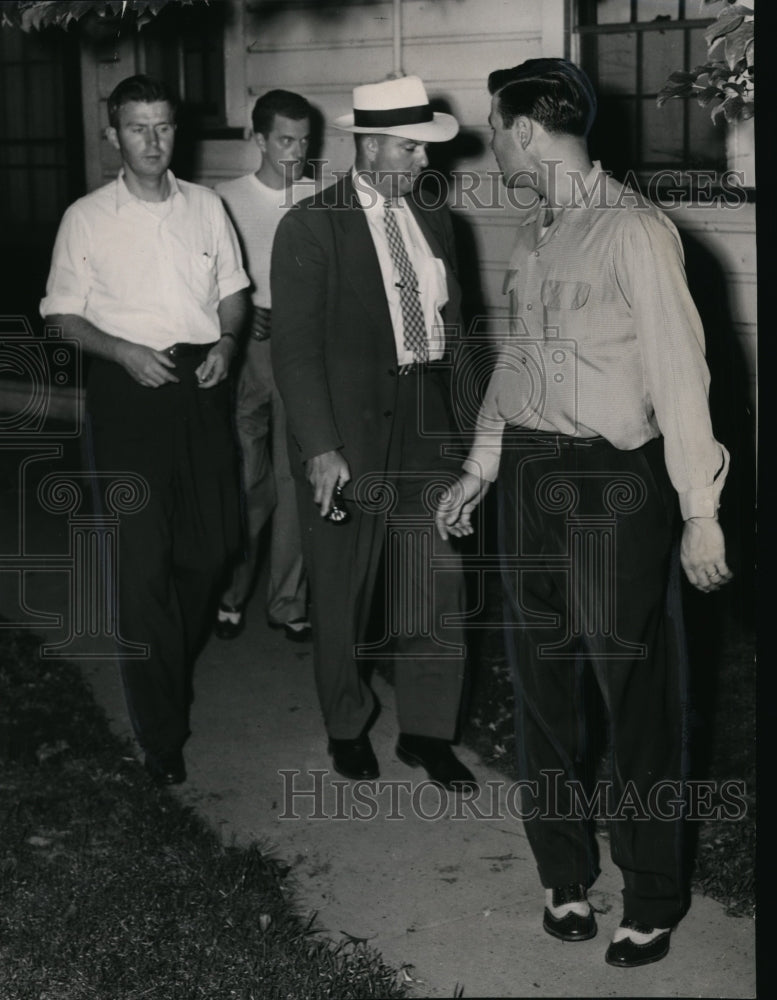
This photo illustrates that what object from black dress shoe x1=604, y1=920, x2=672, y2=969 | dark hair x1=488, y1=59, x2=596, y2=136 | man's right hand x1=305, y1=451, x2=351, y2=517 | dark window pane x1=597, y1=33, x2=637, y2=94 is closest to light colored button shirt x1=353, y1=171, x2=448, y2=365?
man's right hand x1=305, y1=451, x2=351, y2=517

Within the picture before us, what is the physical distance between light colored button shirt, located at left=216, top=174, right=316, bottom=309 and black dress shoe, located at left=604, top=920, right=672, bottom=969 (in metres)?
3.26

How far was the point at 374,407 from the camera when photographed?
4.61 meters

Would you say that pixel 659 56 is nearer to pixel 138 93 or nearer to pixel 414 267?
pixel 414 267

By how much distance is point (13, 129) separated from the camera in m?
11.0

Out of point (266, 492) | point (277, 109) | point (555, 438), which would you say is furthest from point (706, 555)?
point (277, 109)

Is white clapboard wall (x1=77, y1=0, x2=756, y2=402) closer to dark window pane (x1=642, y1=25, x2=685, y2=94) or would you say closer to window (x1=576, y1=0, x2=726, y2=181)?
window (x1=576, y1=0, x2=726, y2=181)

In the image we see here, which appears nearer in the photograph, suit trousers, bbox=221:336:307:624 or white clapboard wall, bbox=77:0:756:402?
suit trousers, bbox=221:336:307:624

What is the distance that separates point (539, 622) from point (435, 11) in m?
4.37

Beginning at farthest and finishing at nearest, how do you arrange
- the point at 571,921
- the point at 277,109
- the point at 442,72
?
the point at 442,72 → the point at 277,109 → the point at 571,921

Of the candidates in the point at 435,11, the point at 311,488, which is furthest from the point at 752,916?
the point at 435,11

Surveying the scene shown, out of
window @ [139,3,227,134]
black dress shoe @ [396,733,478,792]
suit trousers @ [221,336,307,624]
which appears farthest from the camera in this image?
window @ [139,3,227,134]

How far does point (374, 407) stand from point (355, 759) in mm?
1177

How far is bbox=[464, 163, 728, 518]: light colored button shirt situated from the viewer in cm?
322

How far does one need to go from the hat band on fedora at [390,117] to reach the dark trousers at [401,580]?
793 millimetres
